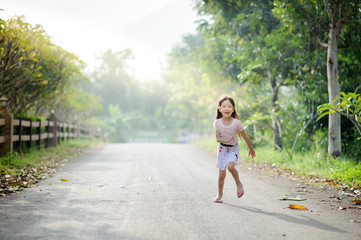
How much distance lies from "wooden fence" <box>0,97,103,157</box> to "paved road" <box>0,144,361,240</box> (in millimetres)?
3537

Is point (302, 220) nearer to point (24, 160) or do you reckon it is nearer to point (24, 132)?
point (24, 160)

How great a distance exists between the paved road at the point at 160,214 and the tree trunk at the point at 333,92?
2416 mm

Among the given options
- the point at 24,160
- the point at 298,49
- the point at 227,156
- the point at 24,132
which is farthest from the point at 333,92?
the point at 24,132

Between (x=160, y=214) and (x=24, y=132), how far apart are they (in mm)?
9337

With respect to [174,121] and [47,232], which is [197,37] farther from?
[47,232]

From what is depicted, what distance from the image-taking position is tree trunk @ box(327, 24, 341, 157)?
998 cm

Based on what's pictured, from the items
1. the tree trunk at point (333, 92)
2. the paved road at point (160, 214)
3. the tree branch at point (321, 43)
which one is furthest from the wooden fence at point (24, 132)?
the tree branch at point (321, 43)

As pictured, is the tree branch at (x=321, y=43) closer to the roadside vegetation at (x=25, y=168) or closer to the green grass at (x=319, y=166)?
the green grass at (x=319, y=166)

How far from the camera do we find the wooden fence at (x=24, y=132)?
1110 centimetres

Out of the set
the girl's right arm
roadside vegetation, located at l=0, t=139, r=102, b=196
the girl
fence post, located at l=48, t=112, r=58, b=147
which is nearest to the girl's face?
the girl

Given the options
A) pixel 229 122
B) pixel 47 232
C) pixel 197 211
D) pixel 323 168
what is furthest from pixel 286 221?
pixel 323 168

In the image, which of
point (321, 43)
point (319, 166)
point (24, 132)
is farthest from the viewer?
point (24, 132)

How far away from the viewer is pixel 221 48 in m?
19.6

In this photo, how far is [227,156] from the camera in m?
6.36
